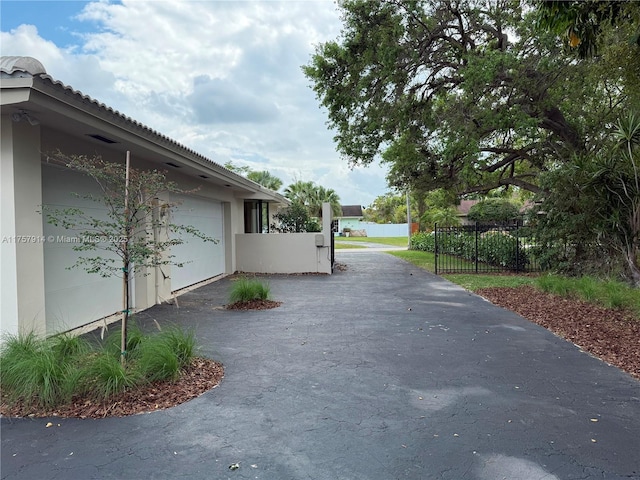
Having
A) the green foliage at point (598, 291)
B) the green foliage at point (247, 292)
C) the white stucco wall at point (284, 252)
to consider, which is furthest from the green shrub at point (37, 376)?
the white stucco wall at point (284, 252)

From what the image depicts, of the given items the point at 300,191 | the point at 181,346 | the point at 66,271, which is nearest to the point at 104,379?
the point at 181,346

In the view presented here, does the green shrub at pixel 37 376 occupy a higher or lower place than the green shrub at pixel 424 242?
lower

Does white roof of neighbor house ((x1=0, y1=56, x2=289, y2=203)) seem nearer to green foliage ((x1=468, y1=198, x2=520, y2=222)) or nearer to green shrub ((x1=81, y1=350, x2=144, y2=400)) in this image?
green shrub ((x1=81, y1=350, x2=144, y2=400))

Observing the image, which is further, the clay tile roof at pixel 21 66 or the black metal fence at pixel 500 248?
the black metal fence at pixel 500 248

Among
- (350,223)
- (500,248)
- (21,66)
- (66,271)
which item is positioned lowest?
(500,248)

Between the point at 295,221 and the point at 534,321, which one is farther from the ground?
the point at 295,221

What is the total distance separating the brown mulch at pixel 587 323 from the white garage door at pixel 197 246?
720cm

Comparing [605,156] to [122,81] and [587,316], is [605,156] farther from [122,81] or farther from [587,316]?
[122,81]

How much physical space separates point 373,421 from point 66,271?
17.7 ft

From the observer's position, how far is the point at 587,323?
702 cm

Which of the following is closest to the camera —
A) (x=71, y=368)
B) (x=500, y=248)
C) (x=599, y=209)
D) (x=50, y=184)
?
(x=71, y=368)

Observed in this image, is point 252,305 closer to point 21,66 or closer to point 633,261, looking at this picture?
point 21,66

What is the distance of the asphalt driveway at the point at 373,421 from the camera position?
290 cm

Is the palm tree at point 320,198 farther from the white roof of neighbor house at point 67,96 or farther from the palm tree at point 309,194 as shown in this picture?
the white roof of neighbor house at point 67,96
